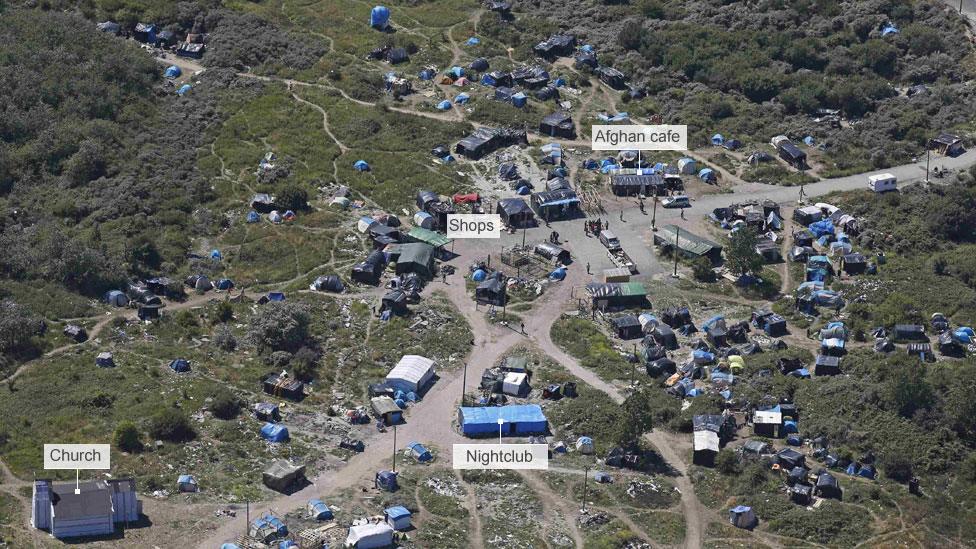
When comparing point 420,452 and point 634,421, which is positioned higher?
point 634,421

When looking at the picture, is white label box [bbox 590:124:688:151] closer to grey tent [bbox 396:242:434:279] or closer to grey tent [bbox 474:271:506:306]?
grey tent [bbox 396:242:434:279]

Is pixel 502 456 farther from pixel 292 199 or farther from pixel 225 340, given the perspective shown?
pixel 292 199

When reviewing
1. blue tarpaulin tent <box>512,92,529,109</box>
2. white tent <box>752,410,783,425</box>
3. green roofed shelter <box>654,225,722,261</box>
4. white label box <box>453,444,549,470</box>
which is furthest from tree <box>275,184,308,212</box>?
white tent <box>752,410,783,425</box>

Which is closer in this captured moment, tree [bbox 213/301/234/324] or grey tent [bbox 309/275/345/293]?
tree [bbox 213/301/234/324]

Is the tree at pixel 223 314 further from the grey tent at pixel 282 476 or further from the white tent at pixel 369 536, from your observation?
the white tent at pixel 369 536

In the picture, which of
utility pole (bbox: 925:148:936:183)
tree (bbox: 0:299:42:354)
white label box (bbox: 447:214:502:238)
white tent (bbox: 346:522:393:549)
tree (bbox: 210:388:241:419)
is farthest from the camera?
utility pole (bbox: 925:148:936:183)

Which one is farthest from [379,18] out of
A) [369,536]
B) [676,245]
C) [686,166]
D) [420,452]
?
[369,536]

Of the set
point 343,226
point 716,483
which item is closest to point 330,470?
point 716,483
